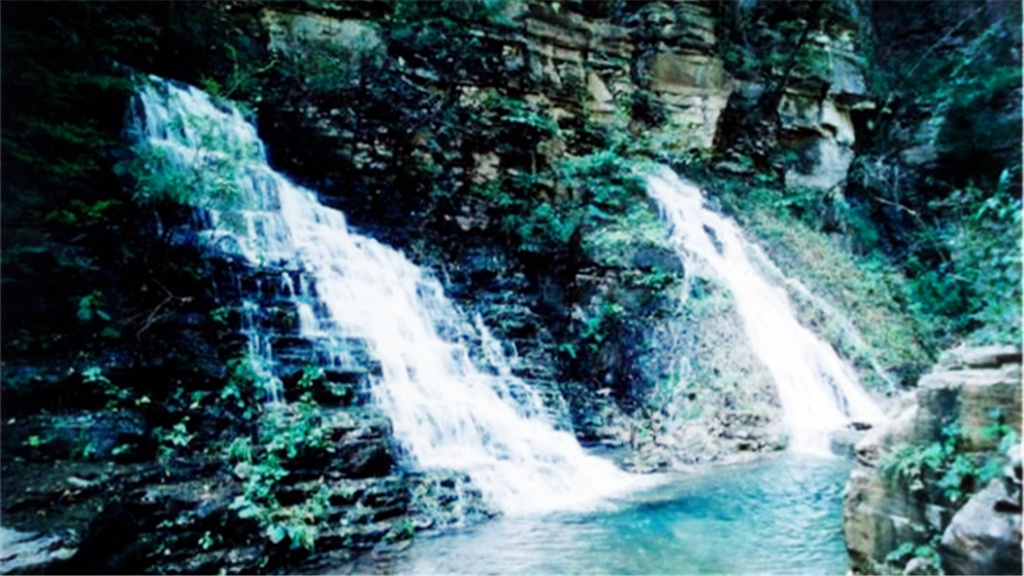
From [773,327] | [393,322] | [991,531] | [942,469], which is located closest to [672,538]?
[942,469]

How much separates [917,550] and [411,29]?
12.2 meters

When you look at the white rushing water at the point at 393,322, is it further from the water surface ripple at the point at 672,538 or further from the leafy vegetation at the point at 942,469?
the leafy vegetation at the point at 942,469

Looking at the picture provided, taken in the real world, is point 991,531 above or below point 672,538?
above

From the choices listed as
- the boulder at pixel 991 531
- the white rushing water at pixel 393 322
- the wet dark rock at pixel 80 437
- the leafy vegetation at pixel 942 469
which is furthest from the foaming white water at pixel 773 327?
the wet dark rock at pixel 80 437

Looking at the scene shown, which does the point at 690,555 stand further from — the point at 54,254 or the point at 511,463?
the point at 54,254

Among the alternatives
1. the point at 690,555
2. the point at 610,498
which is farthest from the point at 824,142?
the point at 690,555

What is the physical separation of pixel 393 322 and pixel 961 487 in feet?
23.7

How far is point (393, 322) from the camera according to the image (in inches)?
356

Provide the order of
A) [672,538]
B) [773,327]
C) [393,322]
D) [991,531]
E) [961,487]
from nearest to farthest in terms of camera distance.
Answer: [991,531] < [961,487] < [672,538] < [393,322] < [773,327]

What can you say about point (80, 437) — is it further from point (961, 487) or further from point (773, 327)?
point (773, 327)

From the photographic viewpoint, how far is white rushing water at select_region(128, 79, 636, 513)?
7.22m

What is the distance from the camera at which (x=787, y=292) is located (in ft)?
39.6

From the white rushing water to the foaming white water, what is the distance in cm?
355

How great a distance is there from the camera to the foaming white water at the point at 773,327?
953 centimetres
